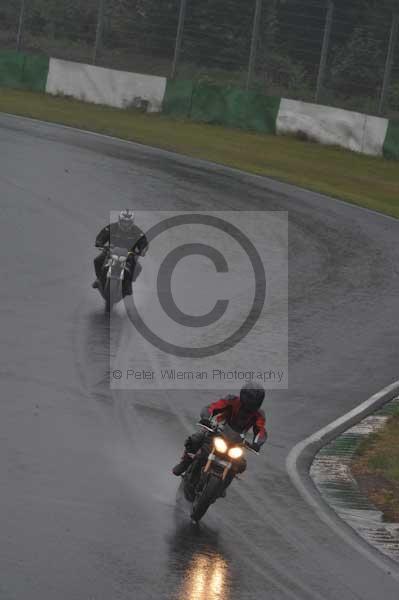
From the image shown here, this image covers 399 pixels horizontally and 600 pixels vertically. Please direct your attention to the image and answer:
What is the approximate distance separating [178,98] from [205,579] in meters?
33.2

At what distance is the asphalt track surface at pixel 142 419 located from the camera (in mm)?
9625

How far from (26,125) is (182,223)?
440 inches

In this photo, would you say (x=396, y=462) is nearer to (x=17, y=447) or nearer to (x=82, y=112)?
(x=17, y=447)

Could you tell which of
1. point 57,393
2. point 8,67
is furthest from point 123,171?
point 57,393

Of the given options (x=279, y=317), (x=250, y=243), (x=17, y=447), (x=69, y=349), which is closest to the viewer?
(x=17, y=447)

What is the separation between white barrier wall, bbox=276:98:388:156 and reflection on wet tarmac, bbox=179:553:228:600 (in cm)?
2985

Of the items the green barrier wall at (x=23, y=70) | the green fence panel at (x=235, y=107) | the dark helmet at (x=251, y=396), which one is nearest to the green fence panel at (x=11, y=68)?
the green barrier wall at (x=23, y=70)

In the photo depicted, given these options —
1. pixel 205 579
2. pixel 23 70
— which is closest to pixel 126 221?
pixel 205 579

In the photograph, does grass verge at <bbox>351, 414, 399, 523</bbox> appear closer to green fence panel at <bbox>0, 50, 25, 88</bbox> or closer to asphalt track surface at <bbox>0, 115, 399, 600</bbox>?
asphalt track surface at <bbox>0, 115, 399, 600</bbox>

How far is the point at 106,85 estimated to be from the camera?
41.9 m

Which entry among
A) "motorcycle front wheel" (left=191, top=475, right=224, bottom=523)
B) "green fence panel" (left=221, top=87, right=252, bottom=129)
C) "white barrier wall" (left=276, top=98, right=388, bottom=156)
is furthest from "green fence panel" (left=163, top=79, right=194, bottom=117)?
"motorcycle front wheel" (left=191, top=475, right=224, bottom=523)

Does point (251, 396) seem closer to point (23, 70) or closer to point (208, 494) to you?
point (208, 494)

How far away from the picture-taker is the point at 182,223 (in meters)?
26.7

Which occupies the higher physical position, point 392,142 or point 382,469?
point 392,142
